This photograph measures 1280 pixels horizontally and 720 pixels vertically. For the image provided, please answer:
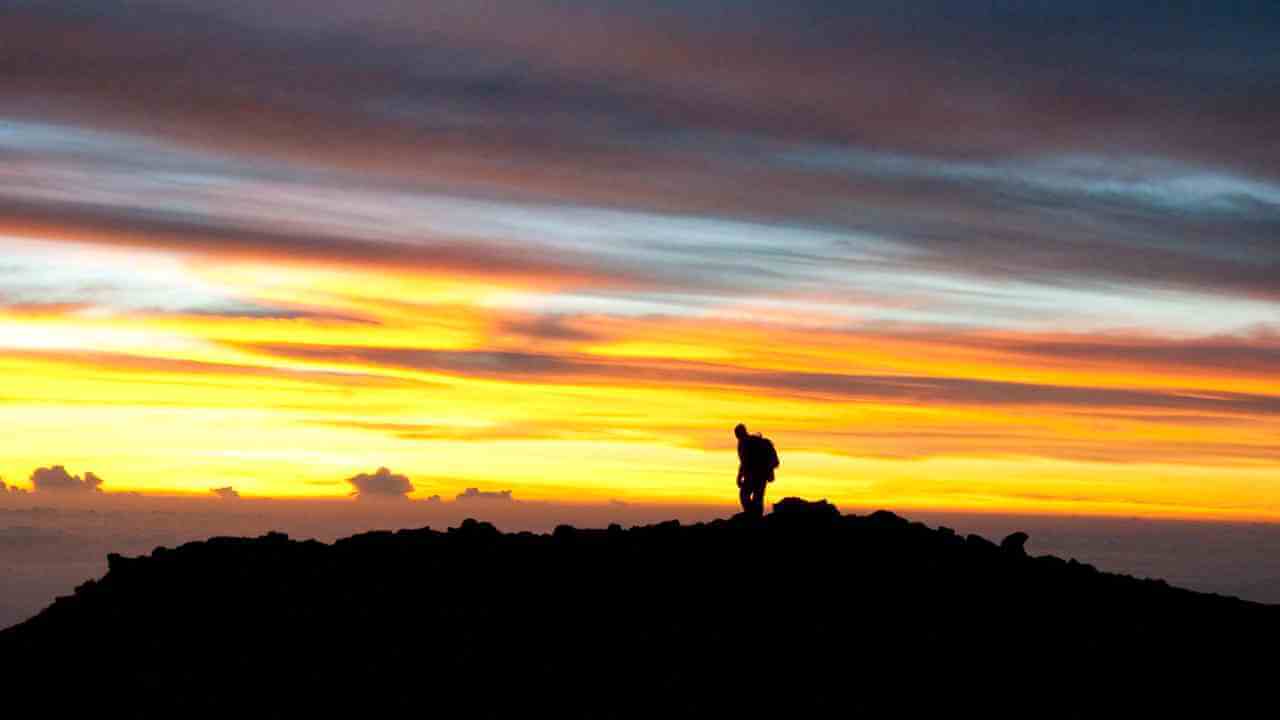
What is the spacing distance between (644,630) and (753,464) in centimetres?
678

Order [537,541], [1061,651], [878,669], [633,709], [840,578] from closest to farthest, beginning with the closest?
1. [633,709]
2. [878,669]
3. [1061,651]
4. [840,578]
5. [537,541]

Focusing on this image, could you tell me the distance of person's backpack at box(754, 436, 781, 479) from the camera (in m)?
39.9

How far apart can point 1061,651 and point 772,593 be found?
704 centimetres

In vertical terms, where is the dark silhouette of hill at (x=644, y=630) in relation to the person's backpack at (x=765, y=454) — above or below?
below

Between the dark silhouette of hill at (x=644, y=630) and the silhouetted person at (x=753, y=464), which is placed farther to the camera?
the silhouetted person at (x=753, y=464)

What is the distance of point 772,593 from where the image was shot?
37125 mm

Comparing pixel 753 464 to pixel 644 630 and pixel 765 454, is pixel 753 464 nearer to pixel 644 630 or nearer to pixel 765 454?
pixel 765 454

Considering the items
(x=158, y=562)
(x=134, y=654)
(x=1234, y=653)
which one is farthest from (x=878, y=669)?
(x=158, y=562)

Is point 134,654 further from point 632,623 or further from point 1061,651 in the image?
point 1061,651

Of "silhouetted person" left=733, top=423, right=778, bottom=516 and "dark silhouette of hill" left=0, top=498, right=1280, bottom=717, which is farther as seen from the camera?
"silhouetted person" left=733, top=423, right=778, bottom=516

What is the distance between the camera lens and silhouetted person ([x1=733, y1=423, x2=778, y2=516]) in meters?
40.0

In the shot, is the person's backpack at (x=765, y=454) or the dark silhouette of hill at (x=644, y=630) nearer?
the dark silhouette of hill at (x=644, y=630)

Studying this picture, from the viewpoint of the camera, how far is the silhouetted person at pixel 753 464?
1574 inches

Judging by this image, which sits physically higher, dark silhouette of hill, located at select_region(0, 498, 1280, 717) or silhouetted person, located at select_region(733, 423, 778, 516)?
silhouetted person, located at select_region(733, 423, 778, 516)
